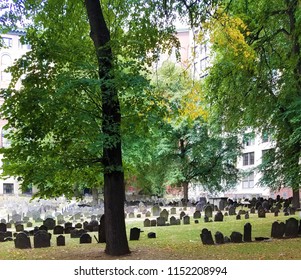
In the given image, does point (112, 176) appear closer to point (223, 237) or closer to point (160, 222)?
point (223, 237)

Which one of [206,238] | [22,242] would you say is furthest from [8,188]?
[206,238]

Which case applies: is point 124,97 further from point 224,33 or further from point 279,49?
point 279,49

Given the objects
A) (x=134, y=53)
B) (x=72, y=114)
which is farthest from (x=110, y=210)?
(x=134, y=53)

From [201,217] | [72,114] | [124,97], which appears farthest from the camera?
[201,217]

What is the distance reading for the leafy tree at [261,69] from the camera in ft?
26.0

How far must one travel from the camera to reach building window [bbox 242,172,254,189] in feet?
40.5

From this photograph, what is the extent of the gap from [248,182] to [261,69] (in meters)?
5.41

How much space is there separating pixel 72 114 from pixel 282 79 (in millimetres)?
4821

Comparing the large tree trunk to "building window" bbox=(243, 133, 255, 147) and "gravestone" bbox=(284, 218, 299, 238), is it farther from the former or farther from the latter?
"building window" bbox=(243, 133, 255, 147)

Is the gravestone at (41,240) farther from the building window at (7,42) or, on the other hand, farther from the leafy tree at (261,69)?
the leafy tree at (261,69)

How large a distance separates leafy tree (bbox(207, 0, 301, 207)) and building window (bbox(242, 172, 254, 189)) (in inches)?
112

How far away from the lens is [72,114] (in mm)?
6066

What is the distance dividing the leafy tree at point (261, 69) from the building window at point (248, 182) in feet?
9.30

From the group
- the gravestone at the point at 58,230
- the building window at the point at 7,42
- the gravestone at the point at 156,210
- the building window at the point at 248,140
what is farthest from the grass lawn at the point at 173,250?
the building window at the point at 248,140
